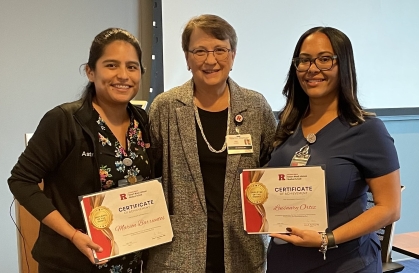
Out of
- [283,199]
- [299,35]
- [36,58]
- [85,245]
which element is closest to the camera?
[85,245]

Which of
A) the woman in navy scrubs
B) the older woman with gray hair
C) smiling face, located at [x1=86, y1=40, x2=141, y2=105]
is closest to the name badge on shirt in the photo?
the older woman with gray hair

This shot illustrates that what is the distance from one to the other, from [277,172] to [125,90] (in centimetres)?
64

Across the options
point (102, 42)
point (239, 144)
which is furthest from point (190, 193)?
point (102, 42)

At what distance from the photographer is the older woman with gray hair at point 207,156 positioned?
Result: 5.58 ft

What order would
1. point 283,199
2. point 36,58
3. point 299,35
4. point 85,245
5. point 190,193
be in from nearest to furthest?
1. point 85,245
2. point 283,199
3. point 190,193
4. point 36,58
5. point 299,35

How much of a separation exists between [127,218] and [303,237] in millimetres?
619

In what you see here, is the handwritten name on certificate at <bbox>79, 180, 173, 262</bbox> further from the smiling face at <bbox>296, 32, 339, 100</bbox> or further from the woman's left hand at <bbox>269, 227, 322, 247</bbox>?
the smiling face at <bbox>296, 32, 339, 100</bbox>

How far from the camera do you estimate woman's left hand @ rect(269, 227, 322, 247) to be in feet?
4.76

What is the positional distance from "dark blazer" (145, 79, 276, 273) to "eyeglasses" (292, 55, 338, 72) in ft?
0.97

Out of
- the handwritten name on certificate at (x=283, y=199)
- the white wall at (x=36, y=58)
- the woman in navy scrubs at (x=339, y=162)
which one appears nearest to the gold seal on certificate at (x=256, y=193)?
the handwritten name on certificate at (x=283, y=199)

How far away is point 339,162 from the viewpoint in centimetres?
149

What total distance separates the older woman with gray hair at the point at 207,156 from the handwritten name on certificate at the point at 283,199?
16cm

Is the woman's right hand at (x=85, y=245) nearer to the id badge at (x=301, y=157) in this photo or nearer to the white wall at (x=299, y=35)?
the id badge at (x=301, y=157)

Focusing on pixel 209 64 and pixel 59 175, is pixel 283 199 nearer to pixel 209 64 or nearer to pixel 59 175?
pixel 209 64
